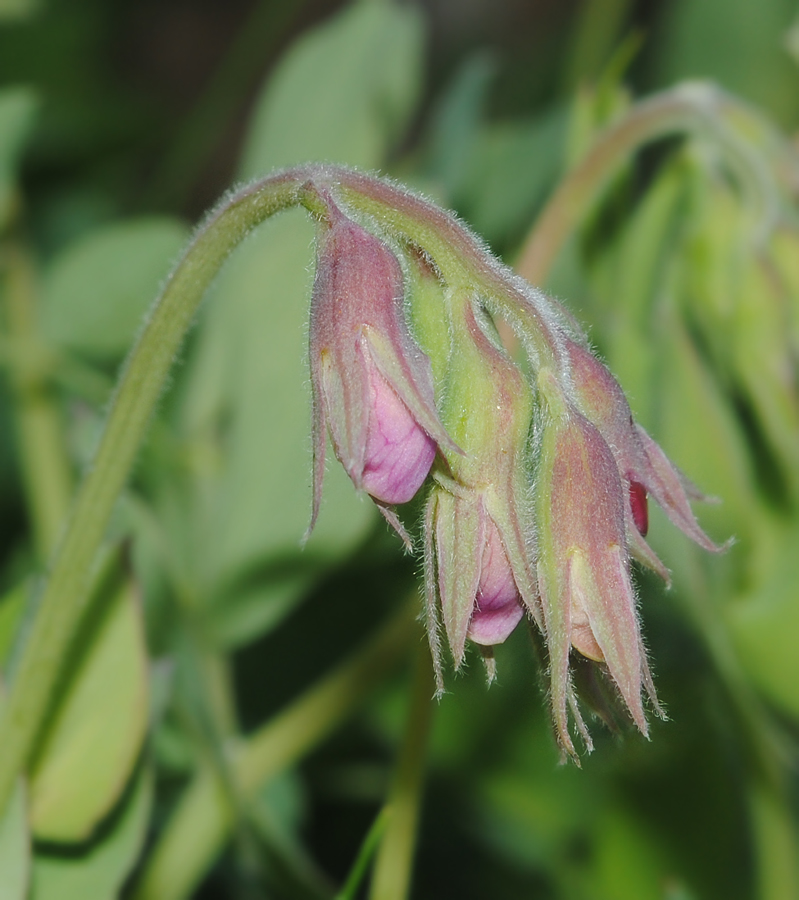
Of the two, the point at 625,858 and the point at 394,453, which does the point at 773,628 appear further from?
the point at 394,453

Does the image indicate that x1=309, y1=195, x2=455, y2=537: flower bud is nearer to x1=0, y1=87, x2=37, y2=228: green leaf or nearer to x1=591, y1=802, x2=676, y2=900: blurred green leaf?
x1=0, y1=87, x2=37, y2=228: green leaf

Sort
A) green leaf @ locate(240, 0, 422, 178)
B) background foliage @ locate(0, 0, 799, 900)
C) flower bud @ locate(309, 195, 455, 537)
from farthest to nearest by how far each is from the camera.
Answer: green leaf @ locate(240, 0, 422, 178)
background foliage @ locate(0, 0, 799, 900)
flower bud @ locate(309, 195, 455, 537)

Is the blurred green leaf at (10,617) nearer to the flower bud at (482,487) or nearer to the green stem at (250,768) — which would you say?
the green stem at (250,768)

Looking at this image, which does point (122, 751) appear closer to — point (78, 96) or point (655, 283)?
point (655, 283)

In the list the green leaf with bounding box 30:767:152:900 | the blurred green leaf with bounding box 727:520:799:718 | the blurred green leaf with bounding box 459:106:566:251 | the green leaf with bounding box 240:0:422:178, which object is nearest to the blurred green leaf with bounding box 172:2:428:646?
the green leaf with bounding box 240:0:422:178

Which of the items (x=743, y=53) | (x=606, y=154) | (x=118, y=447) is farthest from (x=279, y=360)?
(x=743, y=53)

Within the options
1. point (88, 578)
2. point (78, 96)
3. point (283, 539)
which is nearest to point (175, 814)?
point (283, 539)
